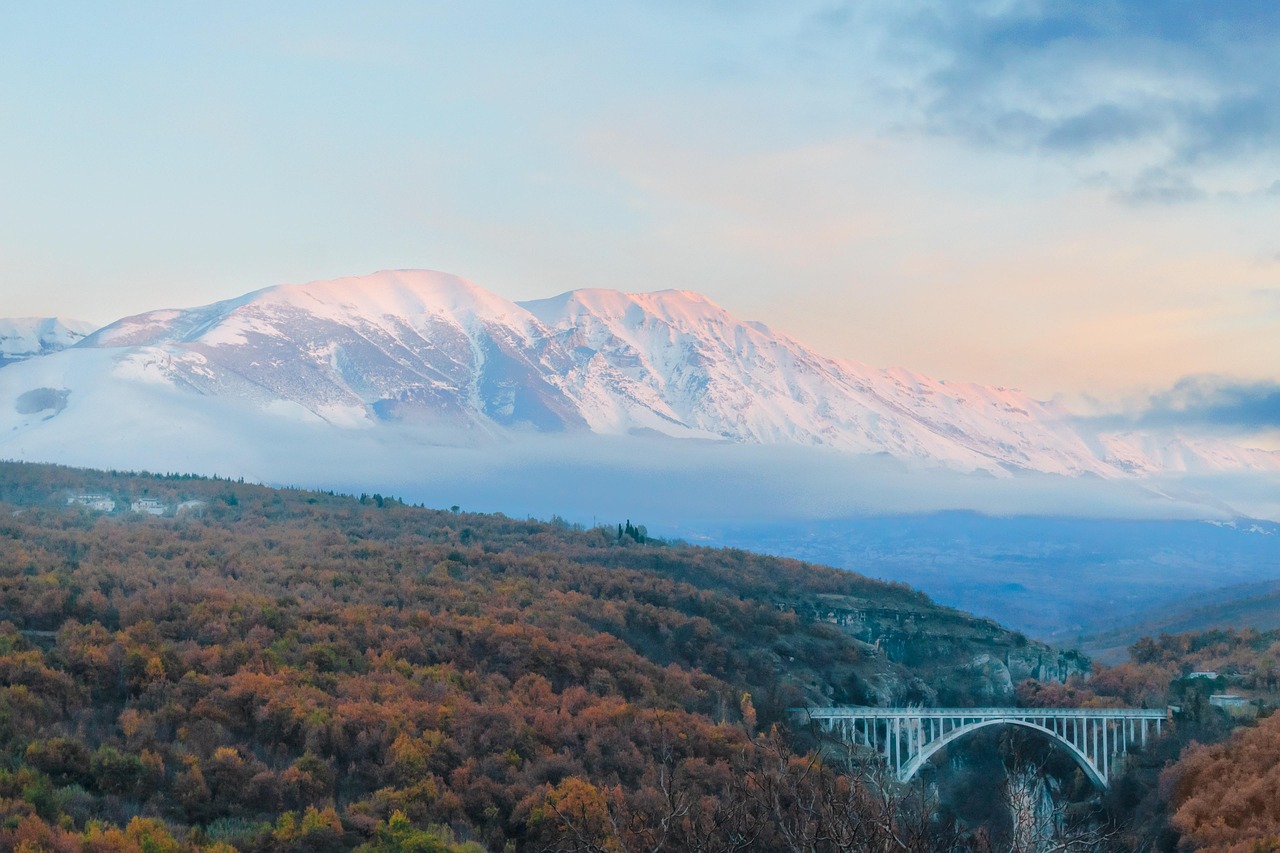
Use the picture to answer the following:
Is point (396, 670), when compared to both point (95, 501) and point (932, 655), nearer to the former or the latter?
point (932, 655)

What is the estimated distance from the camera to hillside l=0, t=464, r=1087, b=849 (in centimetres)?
5091

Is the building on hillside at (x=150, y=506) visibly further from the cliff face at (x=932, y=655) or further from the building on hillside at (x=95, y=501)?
the cliff face at (x=932, y=655)

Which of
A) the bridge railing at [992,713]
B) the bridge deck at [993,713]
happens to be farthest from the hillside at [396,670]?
the bridge deck at [993,713]

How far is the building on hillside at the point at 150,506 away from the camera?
5763 inches

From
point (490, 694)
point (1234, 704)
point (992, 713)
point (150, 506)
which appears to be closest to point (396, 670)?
point (490, 694)

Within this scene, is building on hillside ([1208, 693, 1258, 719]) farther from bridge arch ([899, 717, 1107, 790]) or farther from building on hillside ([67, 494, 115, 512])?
building on hillside ([67, 494, 115, 512])

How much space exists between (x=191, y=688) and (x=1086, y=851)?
144ft

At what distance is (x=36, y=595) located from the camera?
7444 cm

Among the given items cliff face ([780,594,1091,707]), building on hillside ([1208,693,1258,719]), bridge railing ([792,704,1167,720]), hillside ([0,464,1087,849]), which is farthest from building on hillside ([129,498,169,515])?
building on hillside ([1208,693,1258,719])

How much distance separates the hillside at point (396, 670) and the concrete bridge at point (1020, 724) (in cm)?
495

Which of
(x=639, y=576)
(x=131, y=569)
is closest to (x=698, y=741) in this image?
(x=131, y=569)

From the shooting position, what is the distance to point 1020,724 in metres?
89.2

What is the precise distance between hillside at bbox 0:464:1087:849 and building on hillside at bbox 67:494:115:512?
8.58ft

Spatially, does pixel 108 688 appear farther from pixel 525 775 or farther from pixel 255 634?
pixel 525 775
